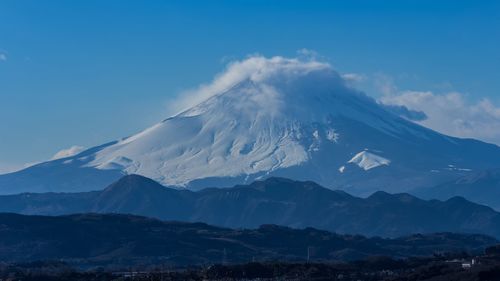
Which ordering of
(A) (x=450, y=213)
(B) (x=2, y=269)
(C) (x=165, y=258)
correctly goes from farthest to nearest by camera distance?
(A) (x=450, y=213), (C) (x=165, y=258), (B) (x=2, y=269)

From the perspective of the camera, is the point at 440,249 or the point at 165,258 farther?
the point at 440,249

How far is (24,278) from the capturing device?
75.1 metres

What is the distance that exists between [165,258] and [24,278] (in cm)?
4515

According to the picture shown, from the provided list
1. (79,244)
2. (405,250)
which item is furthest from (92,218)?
(405,250)

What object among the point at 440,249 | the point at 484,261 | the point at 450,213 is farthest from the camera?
the point at 450,213

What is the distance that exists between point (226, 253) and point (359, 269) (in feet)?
120

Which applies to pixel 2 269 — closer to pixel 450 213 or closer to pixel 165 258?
pixel 165 258

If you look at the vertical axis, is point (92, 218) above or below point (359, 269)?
above

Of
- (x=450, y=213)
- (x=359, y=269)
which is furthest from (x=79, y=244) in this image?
(x=450, y=213)

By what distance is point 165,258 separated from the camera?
393 ft

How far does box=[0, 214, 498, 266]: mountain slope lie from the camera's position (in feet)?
398

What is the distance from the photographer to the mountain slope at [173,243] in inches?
4781

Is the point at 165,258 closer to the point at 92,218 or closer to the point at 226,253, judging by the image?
the point at 226,253

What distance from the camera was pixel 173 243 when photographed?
12912cm
